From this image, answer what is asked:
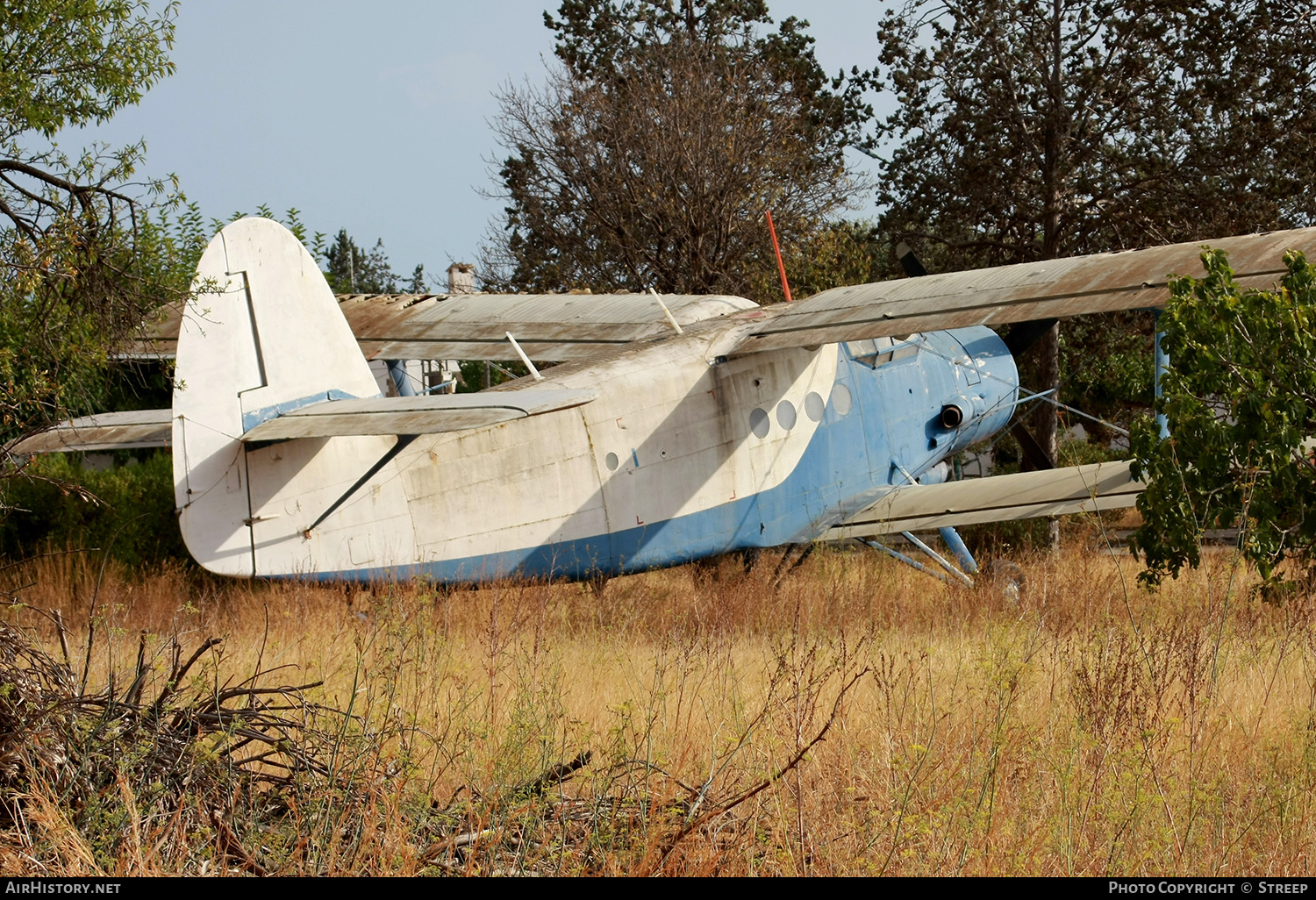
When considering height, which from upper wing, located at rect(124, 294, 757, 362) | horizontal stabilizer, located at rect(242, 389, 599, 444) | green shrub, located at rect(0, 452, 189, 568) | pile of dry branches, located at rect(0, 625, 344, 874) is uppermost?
upper wing, located at rect(124, 294, 757, 362)

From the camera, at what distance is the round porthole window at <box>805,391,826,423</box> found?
10352mm

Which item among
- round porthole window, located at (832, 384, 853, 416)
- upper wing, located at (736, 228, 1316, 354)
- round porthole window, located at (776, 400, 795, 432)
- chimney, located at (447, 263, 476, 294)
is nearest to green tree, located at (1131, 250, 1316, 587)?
upper wing, located at (736, 228, 1316, 354)

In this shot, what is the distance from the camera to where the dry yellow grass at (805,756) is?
3355 millimetres

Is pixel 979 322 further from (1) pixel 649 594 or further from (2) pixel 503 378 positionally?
(2) pixel 503 378

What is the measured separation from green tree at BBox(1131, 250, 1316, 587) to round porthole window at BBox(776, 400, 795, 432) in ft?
12.0

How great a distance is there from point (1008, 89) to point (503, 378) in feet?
29.7

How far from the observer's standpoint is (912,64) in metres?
17.0

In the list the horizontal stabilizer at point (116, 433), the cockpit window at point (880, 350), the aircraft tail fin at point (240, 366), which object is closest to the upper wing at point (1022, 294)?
the cockpit window at point (880, 350)

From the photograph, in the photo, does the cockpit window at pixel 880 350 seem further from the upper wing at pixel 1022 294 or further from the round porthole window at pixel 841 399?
the upper wing at pixel 1022 294

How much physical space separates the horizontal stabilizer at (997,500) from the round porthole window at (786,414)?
105 cm

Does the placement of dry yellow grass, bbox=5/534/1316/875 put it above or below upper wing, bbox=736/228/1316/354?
below

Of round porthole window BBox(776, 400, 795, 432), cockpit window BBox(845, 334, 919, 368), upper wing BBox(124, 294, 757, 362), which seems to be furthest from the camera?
upper wing BBox(124, 294, 757, 362)

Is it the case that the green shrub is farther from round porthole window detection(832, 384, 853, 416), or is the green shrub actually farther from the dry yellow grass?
round porthole window detection(832, 384, 853, 416)

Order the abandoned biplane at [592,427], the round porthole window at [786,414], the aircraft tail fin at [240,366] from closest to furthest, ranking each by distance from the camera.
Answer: the aircraft tail fin at [240,366] → the abandoned biplane at [592,427] → the round porthole window at [786,414]
